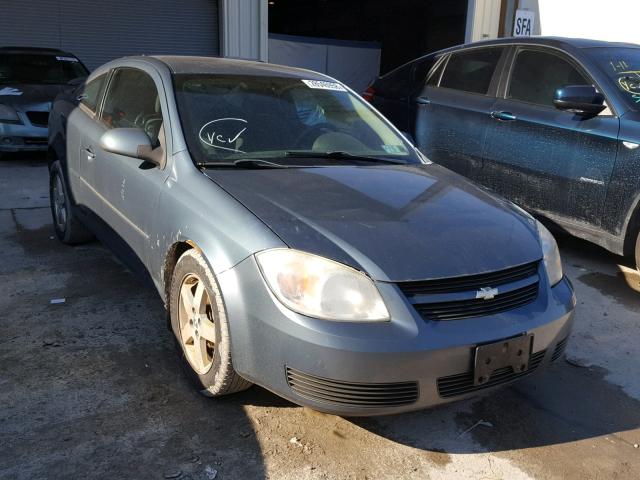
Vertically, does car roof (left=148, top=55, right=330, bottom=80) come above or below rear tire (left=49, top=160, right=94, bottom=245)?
above

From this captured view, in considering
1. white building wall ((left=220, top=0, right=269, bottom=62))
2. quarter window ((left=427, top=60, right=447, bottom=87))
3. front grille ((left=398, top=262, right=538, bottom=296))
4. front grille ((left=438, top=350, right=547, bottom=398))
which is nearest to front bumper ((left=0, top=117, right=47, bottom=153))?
white building wall ((left=220, top=0, right=269, bottom=62))

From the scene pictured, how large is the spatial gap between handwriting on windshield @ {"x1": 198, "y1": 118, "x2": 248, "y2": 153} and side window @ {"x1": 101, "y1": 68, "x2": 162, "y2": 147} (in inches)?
10.7

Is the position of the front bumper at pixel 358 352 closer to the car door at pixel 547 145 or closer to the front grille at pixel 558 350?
the front grille at pixel 558 350

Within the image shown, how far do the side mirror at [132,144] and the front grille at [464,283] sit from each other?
Result: 59.1 inches

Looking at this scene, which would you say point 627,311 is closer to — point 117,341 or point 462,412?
point 462,412

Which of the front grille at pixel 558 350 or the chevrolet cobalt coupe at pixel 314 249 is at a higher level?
the chevrolet cobalt coupe at pixel 314 249

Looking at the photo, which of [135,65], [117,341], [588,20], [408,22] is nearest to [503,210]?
[117,341]

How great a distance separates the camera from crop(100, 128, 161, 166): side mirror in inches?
120

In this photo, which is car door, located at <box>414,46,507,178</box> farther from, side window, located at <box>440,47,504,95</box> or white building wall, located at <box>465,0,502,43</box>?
white building wall, located at <box>465,0,502,43</box>

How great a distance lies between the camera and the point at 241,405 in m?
2.73

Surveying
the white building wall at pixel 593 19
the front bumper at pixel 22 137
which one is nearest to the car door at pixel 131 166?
the front bumper at pixel 22 137

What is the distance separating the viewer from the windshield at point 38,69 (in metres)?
8.57

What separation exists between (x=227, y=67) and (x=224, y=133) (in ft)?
2.26

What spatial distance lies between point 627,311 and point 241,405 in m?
2.67
